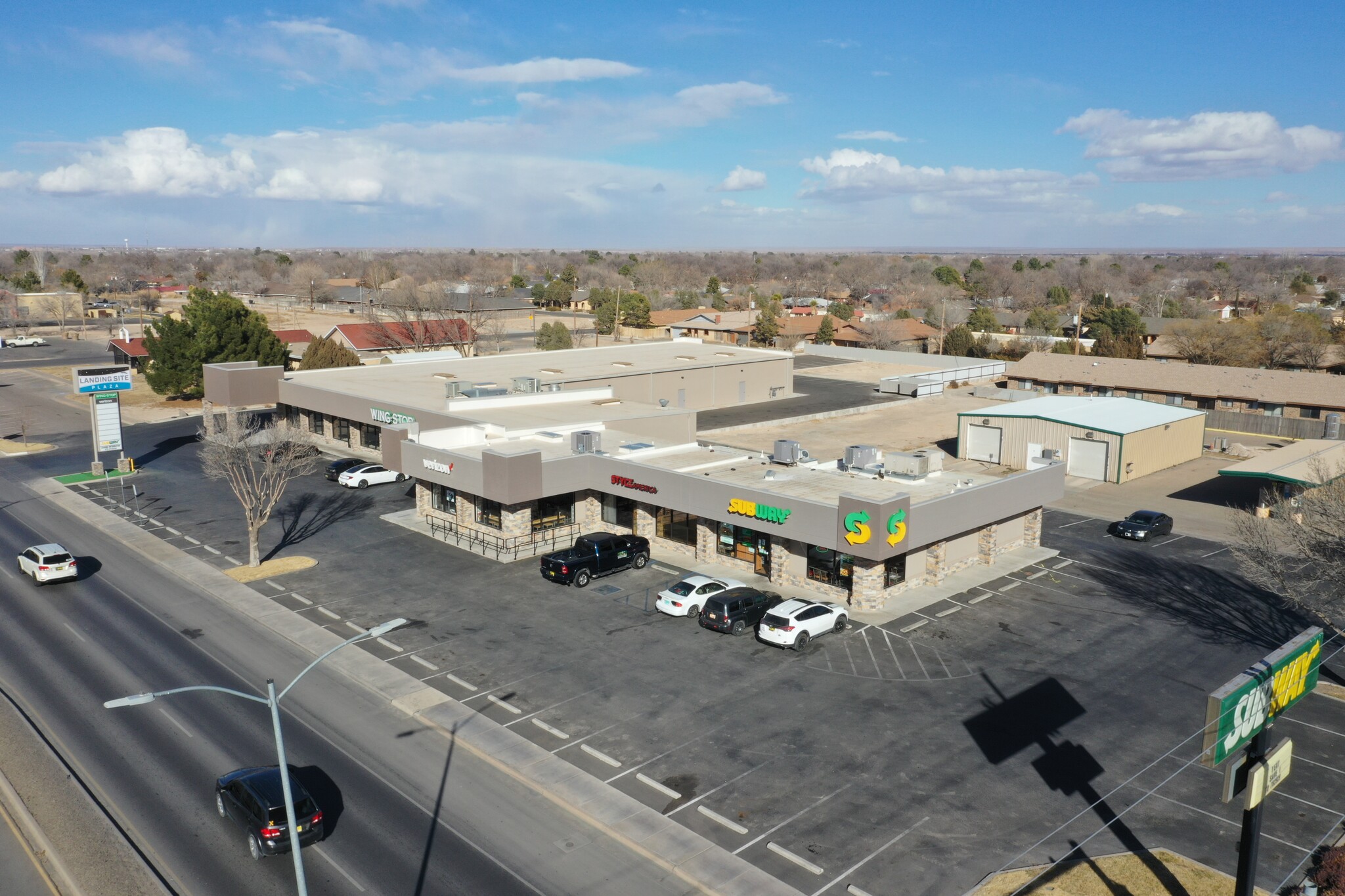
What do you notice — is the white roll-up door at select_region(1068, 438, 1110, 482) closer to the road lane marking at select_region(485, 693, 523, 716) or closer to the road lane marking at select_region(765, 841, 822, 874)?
the road lane marking at select_region(485, 693, 523, 716)

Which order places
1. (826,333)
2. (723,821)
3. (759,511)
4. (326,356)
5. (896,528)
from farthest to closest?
1. (826,333)
2. (326,356)
3. (759,511)
4. (896,528)
5. (723,821)

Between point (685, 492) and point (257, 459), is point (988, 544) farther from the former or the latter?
point (257, 459)

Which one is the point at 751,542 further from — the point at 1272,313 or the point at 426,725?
the point at 1272,313

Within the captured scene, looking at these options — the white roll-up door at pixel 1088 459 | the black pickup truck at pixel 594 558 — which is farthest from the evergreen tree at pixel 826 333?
the black pickup truck at pixel 594 558

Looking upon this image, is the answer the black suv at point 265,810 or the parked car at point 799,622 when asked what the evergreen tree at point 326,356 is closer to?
the parked car at point 799,622

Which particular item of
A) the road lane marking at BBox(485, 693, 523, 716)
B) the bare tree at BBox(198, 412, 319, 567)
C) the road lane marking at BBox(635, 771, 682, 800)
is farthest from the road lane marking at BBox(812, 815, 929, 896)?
the bare tree at BBox(198, 412, 319, 567)

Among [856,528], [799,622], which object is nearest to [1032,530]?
[856,528]
